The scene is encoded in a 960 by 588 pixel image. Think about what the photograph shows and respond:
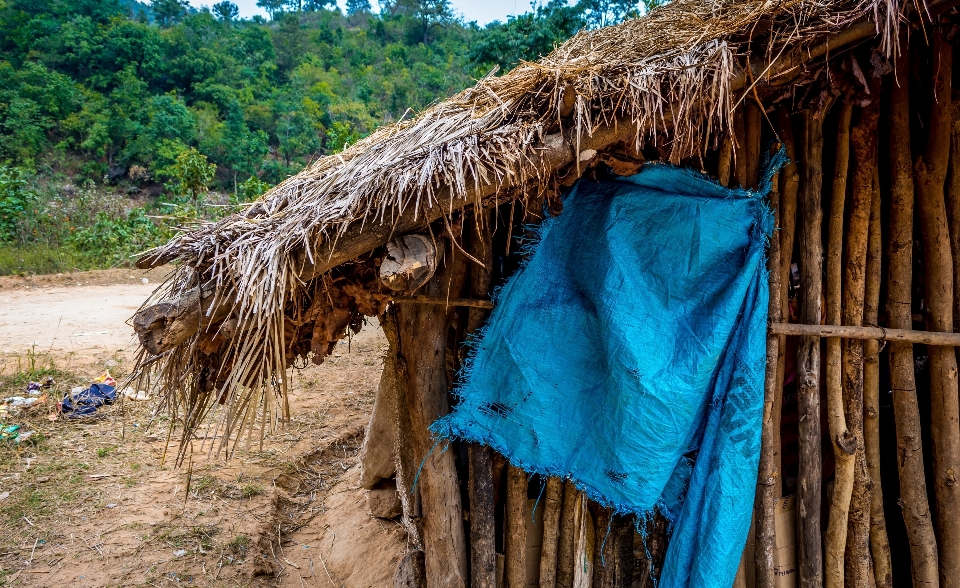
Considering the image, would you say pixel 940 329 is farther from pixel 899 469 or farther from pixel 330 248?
pixel 330 248

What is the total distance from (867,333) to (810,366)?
270mm

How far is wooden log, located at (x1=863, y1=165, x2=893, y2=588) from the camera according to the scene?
8.22 feet

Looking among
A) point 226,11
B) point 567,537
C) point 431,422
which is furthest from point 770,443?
point 226,11

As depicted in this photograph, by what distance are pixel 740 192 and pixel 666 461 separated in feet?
3.75

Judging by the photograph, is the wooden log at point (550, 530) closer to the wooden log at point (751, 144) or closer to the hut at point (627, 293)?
the hut at point (627, 293)

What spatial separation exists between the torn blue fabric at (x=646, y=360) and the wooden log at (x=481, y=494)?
145mm

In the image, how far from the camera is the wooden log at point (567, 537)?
2.69 meters

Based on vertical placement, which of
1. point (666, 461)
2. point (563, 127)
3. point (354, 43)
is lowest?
point (666, 461)

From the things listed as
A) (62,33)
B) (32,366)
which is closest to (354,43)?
(62,33)

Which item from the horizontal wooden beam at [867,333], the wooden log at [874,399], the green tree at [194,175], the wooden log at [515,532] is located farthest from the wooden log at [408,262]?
the green tree at [194,175]

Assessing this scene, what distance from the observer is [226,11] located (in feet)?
129

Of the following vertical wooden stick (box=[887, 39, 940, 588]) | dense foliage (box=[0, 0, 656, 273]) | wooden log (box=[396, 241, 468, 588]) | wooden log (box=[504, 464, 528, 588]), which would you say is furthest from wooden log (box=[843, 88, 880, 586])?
dense foliage (box=[0, 0, 656, 273])

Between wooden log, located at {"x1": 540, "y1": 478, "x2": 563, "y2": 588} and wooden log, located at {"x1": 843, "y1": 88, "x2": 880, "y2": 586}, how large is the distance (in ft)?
4.29

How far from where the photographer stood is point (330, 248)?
211 cm
